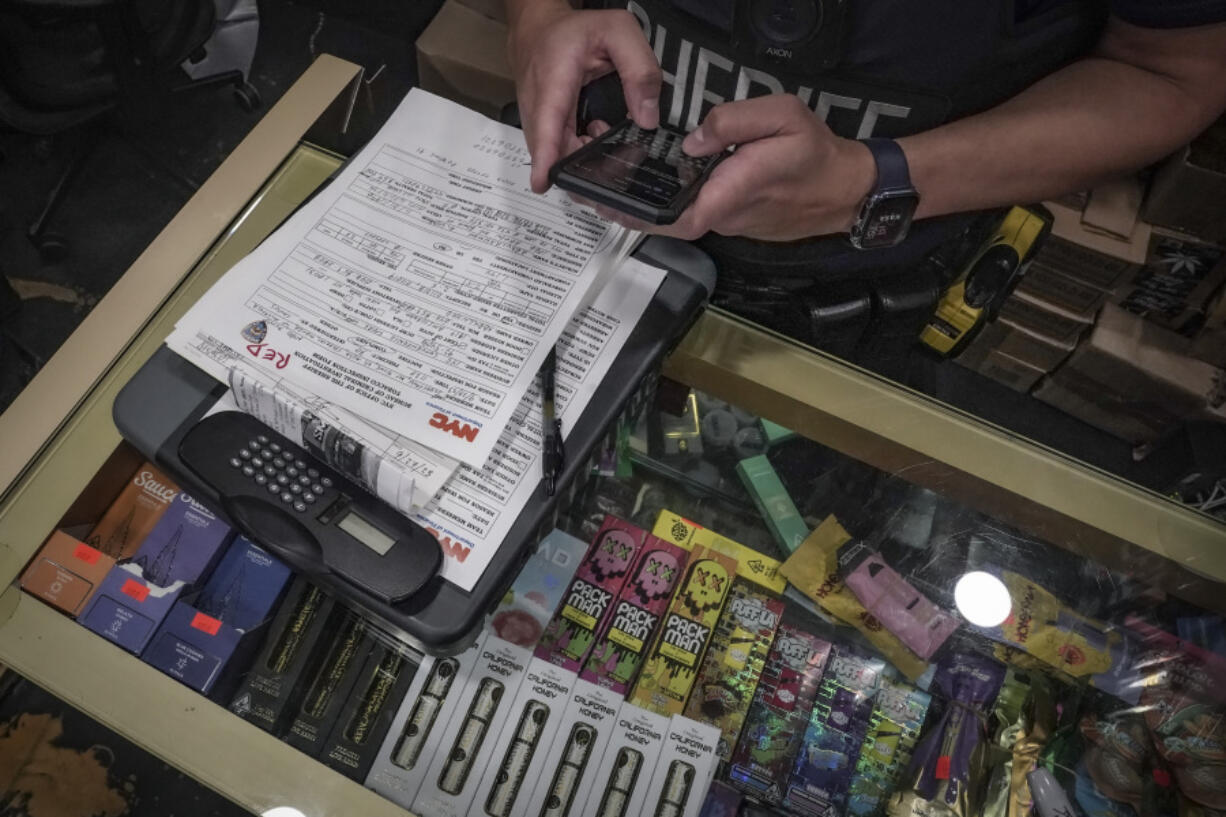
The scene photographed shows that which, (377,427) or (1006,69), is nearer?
(377,427)

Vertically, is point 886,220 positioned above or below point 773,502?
above

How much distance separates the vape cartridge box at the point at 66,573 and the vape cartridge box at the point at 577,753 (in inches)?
20.2

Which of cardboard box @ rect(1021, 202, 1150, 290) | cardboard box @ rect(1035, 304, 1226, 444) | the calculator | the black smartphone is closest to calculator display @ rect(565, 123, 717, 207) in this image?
Answer: the black smartphone

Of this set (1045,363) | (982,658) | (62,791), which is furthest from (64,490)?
(1045,363)

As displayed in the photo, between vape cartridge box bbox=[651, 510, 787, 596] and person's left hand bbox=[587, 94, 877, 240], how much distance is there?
0.36 metres

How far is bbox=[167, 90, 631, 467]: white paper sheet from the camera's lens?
30.7 inches

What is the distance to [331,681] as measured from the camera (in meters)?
0.89

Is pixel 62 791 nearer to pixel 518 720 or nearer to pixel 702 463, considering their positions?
pixel 518 720

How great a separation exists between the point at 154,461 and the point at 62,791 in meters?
0.78

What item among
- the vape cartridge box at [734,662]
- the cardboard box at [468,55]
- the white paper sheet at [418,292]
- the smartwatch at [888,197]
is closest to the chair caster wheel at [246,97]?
the cardboard box at [468,55]

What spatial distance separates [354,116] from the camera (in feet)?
3.67

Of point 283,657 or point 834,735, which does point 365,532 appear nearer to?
point 283,657

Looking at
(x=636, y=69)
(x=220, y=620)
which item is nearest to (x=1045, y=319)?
(x=636, y=69)

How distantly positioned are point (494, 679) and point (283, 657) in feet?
0.77
